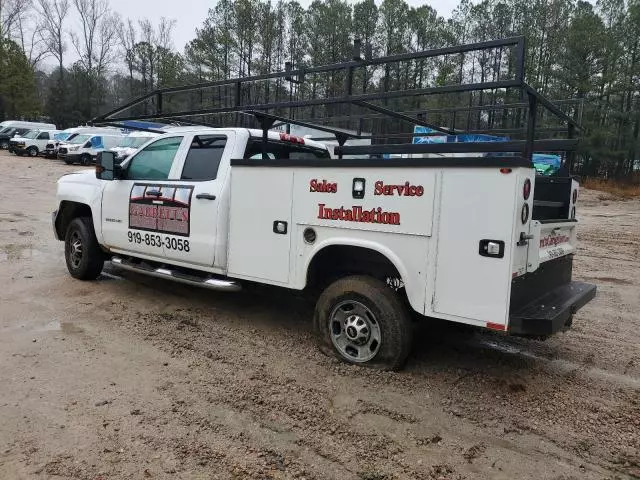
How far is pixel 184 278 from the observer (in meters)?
5.36

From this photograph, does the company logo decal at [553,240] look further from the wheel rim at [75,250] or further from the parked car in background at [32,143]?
the parked car in background at [32,143]

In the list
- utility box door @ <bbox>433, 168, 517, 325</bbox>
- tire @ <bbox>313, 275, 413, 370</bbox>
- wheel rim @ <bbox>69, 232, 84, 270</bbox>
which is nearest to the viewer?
utility box door @ <bbox>433, 168, 517, 325</bbox>

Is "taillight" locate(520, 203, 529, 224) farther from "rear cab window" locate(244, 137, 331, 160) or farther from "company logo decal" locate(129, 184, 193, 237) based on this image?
"company logo decal" locate(129, 184, 193, 237)

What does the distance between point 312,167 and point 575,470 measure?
277 cm

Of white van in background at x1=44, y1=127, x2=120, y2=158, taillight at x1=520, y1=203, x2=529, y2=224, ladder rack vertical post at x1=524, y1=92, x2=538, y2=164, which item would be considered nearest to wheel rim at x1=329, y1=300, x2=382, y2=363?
taillight at x1=520, y1=203, x2=529, y2=224

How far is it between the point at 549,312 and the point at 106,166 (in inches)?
191

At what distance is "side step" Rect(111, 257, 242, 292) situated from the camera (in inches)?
198

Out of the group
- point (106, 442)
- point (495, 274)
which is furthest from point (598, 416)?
point (106, 442)

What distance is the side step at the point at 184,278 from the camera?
5031 millimetres

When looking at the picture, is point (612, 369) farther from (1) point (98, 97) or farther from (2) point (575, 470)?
(1) point (98, 97)

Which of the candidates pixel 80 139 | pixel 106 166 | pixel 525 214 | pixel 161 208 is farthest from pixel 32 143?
pixel 525 214

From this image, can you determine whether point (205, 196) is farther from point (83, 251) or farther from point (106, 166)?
point (83, 251)

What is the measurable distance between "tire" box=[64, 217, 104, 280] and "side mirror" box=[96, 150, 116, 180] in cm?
93

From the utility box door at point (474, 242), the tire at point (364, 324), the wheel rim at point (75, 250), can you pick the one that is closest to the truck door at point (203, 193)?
the tire at point (364, 324)
